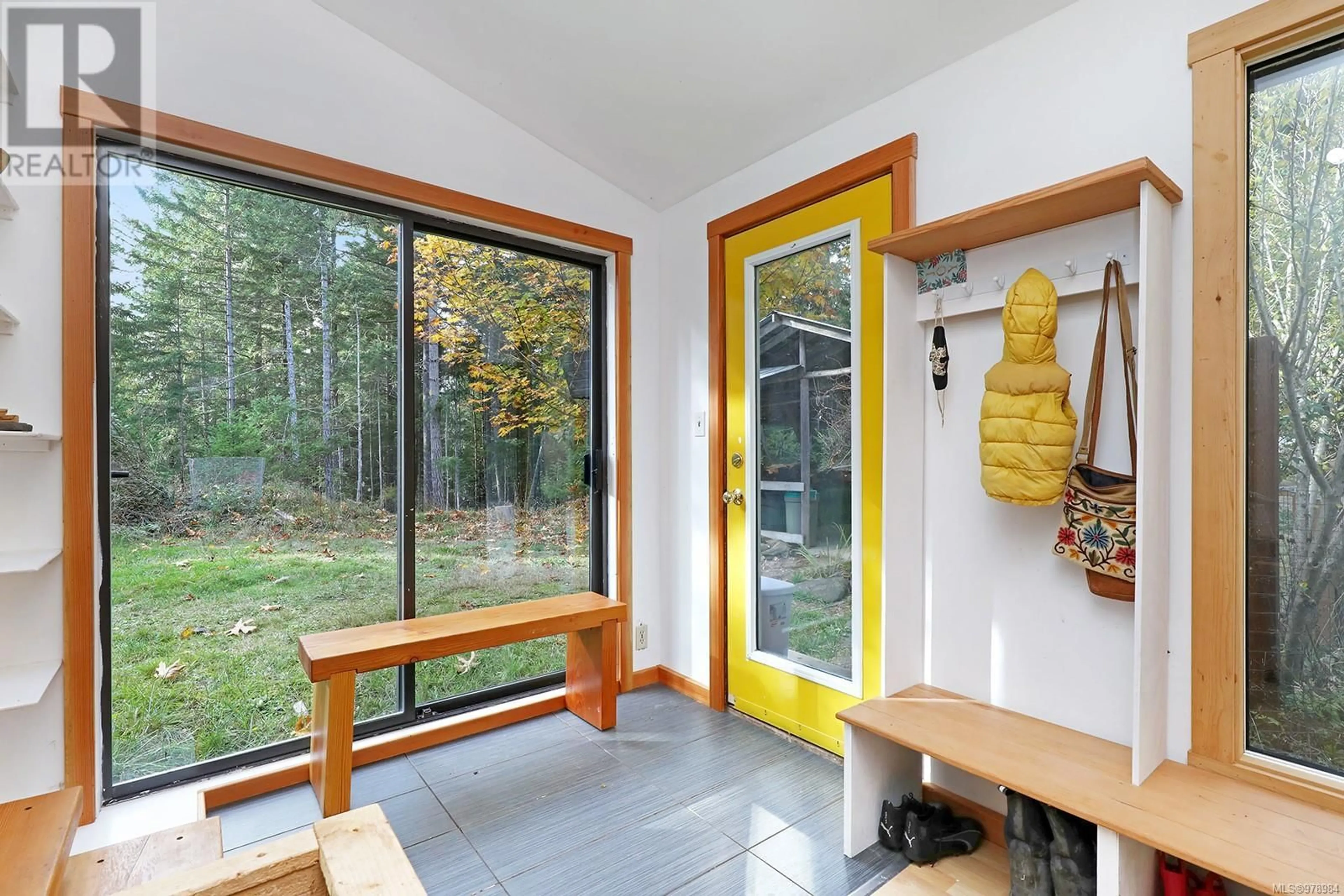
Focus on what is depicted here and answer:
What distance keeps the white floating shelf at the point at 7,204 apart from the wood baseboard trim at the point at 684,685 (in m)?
2.82

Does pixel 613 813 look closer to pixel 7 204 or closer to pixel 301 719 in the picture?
pixel 301 719

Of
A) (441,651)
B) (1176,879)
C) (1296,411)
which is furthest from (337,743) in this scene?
(1296,411)

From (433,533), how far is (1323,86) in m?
2.90

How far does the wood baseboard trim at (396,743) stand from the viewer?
203cm

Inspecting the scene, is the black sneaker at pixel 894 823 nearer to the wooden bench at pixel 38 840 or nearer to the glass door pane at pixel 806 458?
the glass door pane at pixel 806 458

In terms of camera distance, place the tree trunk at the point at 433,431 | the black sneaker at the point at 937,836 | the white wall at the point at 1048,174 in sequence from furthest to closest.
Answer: the tree trunk at the point at 433,431 < the black sneaker at the point at 937,836 < the white wall at the point at 1048,174

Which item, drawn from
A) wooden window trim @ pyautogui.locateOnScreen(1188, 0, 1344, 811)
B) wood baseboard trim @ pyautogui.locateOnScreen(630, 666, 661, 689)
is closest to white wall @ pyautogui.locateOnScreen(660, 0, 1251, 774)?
wooden window trim @ pyautogui.locateOnScreen(1188, 0, 1344, 811)

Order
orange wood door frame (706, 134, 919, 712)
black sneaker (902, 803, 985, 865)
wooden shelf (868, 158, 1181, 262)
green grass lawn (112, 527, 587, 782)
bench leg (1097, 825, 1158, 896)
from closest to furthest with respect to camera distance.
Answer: bench leg (1097, 825, 1158, 896) < wooden shelf (868, 158, 1181, 262) < black sneaker (902, 803, 985, 865) < green grass lawn (112, 527, 587, 782) < orange wood door frame (706, 134, 919, 712)

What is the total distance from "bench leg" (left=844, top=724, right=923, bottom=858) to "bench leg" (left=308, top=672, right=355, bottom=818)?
1.51 meters

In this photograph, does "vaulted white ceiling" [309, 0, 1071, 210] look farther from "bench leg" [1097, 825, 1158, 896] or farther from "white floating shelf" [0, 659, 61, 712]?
"white floating shelf" [0, 659, 61, 712]

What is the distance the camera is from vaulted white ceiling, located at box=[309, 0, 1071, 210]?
1.87 metres

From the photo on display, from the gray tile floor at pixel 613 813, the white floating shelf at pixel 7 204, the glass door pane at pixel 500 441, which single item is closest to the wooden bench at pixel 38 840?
the gray tile floor at pixel 613 813

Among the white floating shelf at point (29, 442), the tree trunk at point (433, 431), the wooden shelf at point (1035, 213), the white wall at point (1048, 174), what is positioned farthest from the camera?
the tree trunk at point (433, 431)

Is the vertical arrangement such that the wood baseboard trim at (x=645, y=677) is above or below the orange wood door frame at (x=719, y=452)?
below
